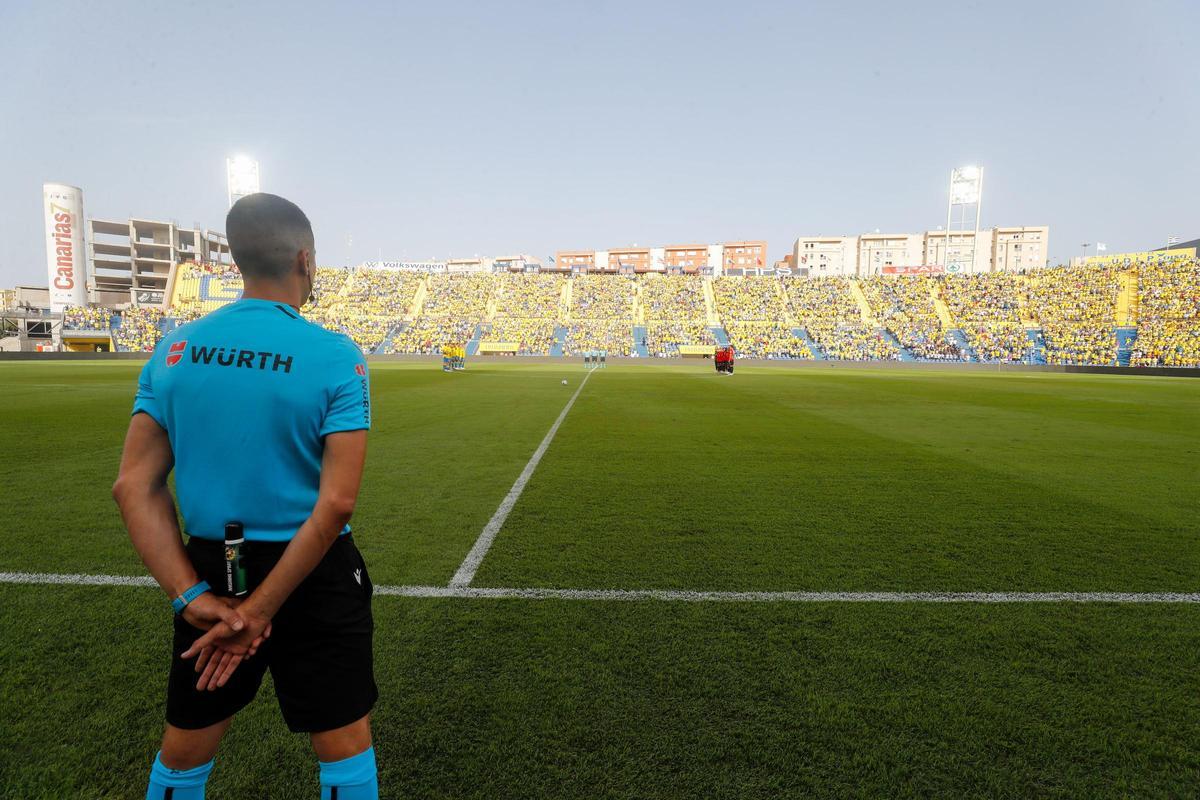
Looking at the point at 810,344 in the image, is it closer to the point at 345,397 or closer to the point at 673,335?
the point at 673,335

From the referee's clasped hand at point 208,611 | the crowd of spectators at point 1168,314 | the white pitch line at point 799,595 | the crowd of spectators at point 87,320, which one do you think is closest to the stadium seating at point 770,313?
the crowd of spectators at point 1168,314

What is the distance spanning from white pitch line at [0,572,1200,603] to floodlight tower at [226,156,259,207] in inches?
2899

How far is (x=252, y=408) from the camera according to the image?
150cm

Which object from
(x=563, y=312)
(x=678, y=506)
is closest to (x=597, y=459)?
(x=678, y=506)

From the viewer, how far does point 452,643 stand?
323 centimetres

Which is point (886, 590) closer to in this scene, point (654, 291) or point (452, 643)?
point (452, 643)

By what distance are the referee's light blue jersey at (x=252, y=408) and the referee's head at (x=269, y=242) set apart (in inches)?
4.4

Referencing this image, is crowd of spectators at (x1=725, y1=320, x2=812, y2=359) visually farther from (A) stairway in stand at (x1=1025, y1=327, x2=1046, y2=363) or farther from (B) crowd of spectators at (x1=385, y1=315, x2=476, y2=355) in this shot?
(B) crowd of spectators at (x1=385, y1=315, x2=476, y2=355)

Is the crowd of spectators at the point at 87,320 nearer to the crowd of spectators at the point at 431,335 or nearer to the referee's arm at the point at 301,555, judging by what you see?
the crowd of spectators at the point at 431,335

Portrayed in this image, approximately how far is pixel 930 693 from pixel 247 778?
2.71m

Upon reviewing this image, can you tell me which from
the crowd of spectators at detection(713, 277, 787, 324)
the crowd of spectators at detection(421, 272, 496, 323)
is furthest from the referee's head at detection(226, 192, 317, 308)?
the crowd of spectators at detection(421, 272, 496, 323)

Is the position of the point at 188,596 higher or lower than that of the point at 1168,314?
lower

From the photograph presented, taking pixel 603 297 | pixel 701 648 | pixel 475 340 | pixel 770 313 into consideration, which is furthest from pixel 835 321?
pixel 701 648

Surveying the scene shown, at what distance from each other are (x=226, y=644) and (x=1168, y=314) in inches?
2592
